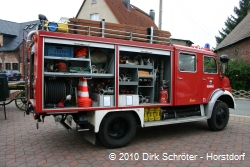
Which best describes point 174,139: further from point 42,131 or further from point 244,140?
point 42,131

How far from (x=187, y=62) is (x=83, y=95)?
3151mm

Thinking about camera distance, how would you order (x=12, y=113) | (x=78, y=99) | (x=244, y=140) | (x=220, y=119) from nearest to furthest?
(x=78, y=99) → (x=244, y=140) → (x=220, y=119) → (x=12, y=113)

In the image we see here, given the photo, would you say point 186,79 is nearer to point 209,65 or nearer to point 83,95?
point 209,65

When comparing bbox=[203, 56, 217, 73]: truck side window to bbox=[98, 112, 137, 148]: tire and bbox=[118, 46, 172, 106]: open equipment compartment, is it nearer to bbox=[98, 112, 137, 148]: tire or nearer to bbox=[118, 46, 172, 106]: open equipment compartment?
bbox=[118, 46, 172, 106]: open equipment compartment

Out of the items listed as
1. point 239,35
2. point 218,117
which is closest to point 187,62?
point 218,117

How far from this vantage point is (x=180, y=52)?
5.75m

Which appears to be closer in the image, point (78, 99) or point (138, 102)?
point (78, 99)

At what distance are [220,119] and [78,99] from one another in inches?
176

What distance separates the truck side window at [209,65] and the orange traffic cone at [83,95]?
3.75m

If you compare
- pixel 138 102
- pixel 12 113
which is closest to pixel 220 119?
pixel 138 102

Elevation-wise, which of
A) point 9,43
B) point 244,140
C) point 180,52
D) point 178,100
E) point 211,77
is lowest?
point 244,140

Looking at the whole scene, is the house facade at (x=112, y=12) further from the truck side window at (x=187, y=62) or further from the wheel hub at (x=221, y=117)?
the wheel hub at (x=221, y=117)

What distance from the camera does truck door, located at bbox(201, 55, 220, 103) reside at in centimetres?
631

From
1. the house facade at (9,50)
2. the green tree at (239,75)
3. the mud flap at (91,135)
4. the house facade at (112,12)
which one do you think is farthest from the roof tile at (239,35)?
the house facade at (9,50)
